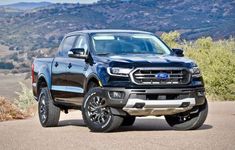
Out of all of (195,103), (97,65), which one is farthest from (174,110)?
(97,65)

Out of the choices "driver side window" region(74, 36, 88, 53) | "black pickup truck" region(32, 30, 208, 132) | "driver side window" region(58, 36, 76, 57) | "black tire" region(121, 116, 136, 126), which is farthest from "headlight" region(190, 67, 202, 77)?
"driver side window" region(58, 36, 76, 57)

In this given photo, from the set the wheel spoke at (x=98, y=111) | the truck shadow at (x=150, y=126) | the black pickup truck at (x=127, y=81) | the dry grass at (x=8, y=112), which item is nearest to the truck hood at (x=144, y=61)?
the black pickup truck at (x=127, y=81)

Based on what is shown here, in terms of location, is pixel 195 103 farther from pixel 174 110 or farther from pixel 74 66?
pixel 74 66

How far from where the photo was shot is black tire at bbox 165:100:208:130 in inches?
537

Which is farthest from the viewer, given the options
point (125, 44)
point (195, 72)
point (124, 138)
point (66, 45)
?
point (66, 45)

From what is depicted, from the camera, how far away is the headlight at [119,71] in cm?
1273

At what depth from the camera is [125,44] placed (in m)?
14.2

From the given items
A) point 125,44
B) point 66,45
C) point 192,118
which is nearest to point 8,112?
point 66,45

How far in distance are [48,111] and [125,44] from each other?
97.0 inches

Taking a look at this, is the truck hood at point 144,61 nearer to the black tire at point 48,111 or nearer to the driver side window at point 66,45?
the driver side window at point 66,45

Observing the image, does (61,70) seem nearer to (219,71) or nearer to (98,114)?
(98,114)

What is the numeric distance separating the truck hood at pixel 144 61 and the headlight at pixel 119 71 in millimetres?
75

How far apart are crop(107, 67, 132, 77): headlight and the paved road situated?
41.2 inches

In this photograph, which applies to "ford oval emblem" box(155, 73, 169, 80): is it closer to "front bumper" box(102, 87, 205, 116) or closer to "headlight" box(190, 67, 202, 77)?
"front bumper" box(102, 87, 205, 116)
